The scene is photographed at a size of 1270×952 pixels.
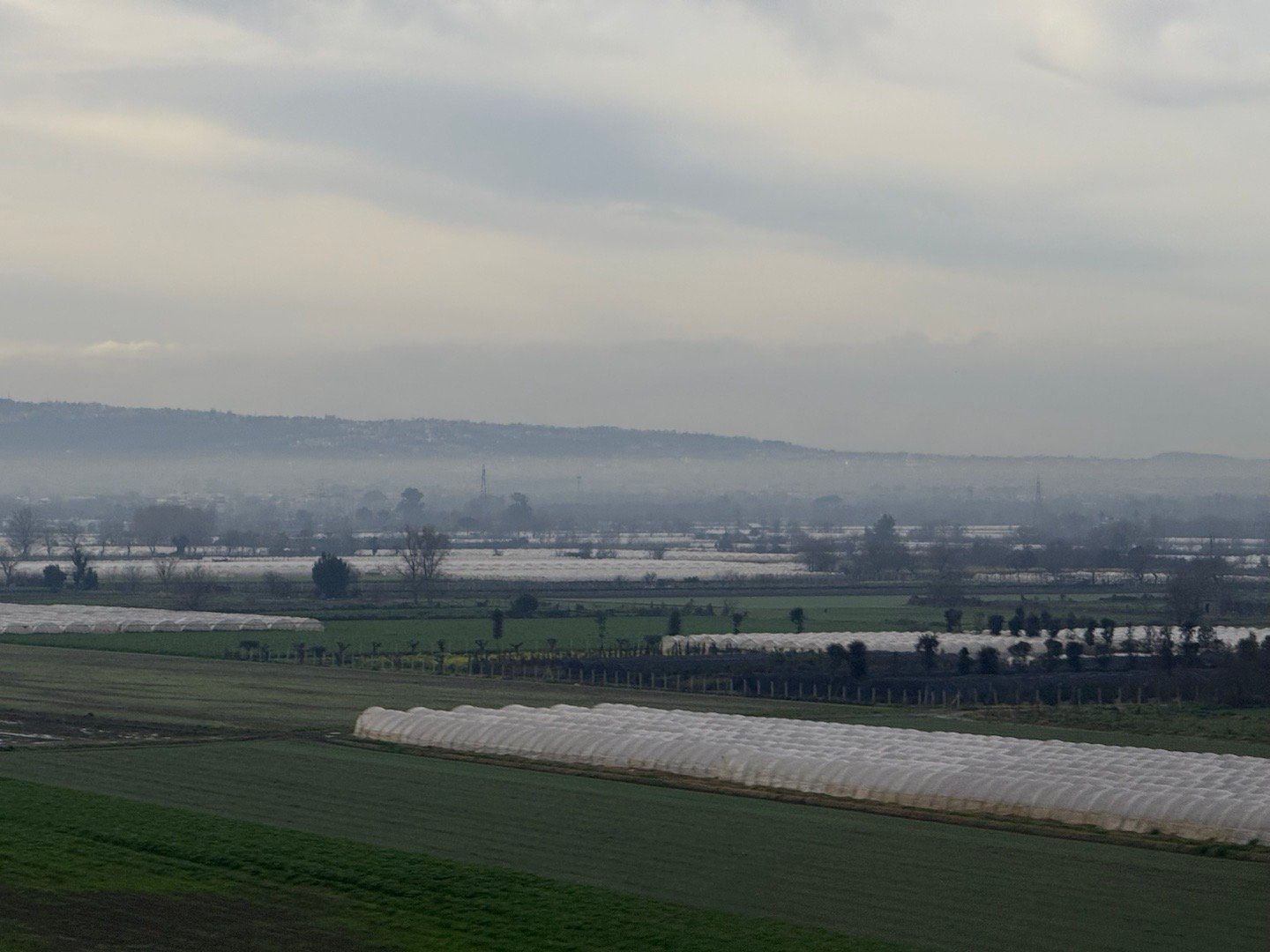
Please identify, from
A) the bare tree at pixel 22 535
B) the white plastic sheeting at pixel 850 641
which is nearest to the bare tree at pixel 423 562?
the white plastic sheeting at pixel 850 641

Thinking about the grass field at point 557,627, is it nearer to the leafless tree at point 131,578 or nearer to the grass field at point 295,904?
the leafless tree at point 131,578

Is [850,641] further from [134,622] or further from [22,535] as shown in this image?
[22,535]

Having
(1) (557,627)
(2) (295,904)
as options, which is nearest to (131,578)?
(1) (557,627)

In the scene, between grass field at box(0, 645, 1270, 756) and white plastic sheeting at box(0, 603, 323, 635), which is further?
white plastic sheeting at box(0, 603, 323, 635)

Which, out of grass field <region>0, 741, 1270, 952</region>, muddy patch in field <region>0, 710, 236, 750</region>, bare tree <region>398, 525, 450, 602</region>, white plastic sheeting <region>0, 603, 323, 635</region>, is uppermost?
bare tree <region>398, 525, 450, 602</region>

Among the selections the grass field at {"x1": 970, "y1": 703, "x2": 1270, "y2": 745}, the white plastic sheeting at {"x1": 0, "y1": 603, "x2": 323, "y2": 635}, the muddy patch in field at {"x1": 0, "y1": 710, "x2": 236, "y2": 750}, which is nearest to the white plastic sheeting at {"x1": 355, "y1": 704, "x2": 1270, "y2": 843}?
the muddy patch in field at {"x1": 0, "y1": 710, "x2": 236, "y2": 750}

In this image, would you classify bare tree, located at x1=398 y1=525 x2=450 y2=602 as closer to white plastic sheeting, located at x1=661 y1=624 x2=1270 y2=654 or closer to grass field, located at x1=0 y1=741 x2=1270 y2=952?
white plastic sheeting, located at x1=661 y1=624 x2=1270 y2=654
